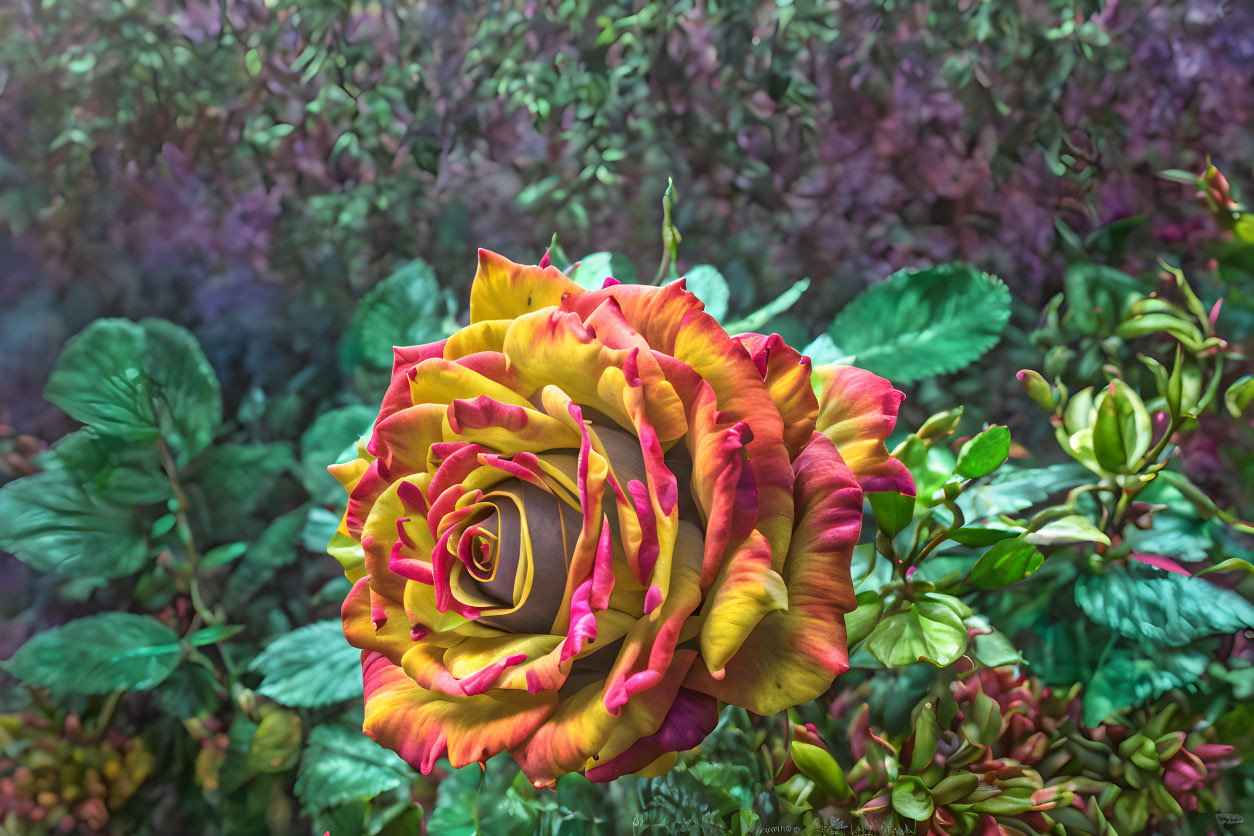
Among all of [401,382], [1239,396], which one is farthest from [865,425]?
[1239,396]

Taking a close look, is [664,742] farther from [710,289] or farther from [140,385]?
[140,385]

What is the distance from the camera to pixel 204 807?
1.51 ft

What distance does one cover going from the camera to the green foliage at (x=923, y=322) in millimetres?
363

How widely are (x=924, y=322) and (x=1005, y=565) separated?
0.47ft

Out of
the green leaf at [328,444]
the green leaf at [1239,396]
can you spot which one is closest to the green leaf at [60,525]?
the green leaf at [328,444]

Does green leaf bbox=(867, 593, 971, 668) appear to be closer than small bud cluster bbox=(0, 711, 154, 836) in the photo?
Yes

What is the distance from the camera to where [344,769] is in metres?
0.40

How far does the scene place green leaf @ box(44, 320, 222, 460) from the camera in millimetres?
432

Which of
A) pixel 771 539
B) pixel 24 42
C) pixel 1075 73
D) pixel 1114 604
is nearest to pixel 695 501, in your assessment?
pixel 771 539

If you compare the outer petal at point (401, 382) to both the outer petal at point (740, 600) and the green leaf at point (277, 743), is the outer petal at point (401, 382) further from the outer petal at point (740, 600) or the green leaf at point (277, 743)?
the green leaf at point (277, 743)

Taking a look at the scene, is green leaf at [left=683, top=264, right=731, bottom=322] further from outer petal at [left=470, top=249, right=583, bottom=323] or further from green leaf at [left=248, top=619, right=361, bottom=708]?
green leaf at [left=248, top=619, right=361, bottom=708]

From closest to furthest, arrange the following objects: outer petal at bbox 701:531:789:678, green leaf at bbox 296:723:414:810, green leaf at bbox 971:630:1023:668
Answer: outer petal at bbox 701:531:789:678, green leaf at bbox 971:630:1023:668, green leaf at bbox 296:723:414:810

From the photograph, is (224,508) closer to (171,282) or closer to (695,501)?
(171,282)

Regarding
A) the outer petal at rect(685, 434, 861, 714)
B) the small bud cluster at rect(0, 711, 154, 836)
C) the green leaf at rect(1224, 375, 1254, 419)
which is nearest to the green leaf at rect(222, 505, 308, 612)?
the small bud cluster at rect(0, 711, 154, 836)
